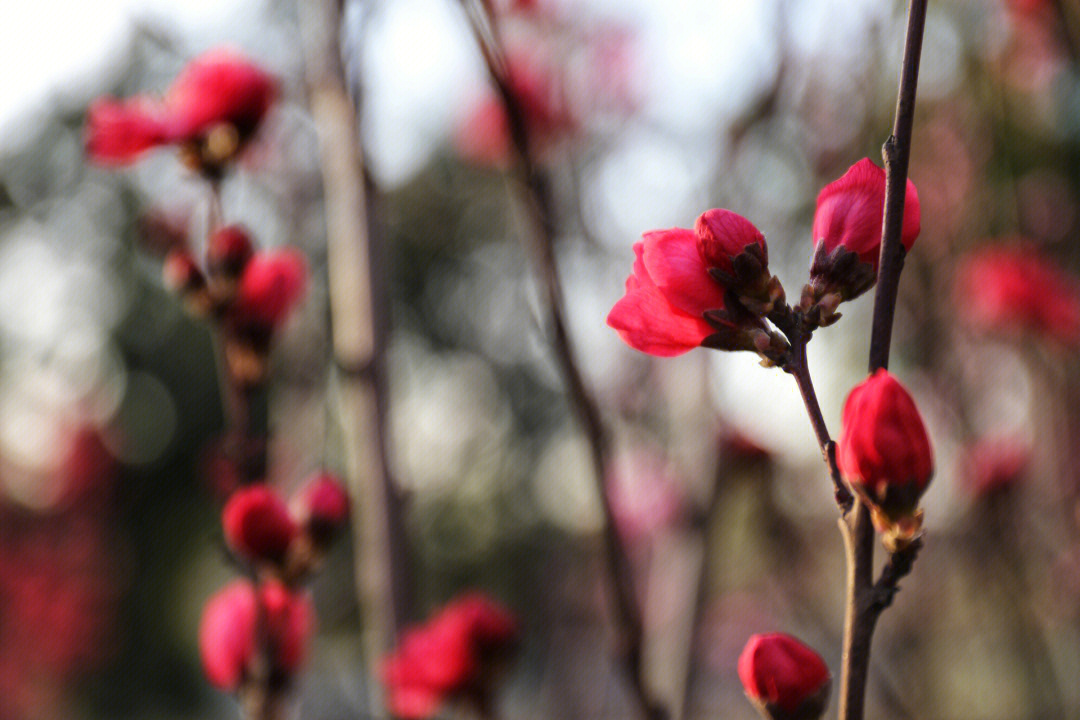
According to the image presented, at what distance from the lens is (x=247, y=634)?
86cm

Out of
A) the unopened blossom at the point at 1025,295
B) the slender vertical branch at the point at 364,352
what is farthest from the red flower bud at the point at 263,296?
the unopened blossom at the point at 1025,295

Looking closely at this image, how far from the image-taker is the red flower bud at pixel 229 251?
2.85 feet

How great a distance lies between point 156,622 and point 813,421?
10262mm

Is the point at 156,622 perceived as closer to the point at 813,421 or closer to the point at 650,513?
the point at 650,513

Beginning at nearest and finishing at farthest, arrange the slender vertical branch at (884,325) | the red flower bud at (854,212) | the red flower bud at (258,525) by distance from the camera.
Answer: the slender vertical branch at (884,325), the red flower bud at (854,212), the red flower bud at (258,525)

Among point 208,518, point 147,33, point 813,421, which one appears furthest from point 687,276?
point 208,518

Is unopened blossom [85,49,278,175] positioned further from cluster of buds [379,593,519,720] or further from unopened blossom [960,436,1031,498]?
unopened blossom [960,436,1031,498]

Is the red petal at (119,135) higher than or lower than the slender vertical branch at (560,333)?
higher

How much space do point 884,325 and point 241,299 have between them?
699 millimetres

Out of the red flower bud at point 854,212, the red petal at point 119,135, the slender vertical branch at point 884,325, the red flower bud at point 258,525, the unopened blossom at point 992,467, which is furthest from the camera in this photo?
the unopened blossom at point 992,467

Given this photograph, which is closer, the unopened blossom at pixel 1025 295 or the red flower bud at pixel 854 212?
the red flower bud at pixel 854 212

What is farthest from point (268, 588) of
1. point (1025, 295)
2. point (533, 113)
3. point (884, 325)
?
point (1025, 295)

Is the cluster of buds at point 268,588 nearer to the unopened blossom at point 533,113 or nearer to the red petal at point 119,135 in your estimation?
the red petal at point 119,135

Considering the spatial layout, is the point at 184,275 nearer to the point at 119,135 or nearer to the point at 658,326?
the point at 119,135
